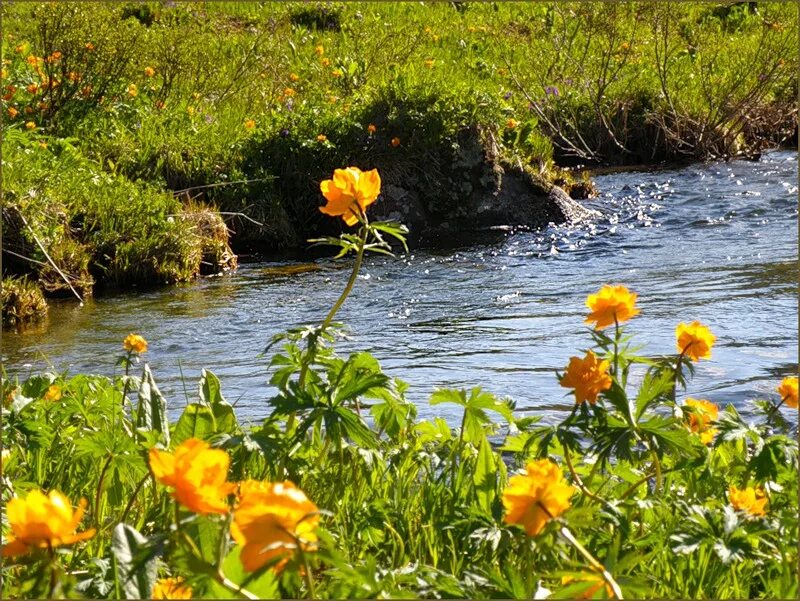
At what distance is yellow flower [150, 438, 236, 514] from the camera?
1.27 metres

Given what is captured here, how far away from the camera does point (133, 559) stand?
149cm

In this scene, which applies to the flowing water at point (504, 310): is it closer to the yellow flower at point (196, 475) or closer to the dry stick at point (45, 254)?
the dry stick at point (45, 254)

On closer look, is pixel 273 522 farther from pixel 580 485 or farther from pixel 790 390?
pixel 790 390

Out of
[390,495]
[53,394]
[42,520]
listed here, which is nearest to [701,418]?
[390,495]

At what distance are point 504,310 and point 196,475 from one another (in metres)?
5.23

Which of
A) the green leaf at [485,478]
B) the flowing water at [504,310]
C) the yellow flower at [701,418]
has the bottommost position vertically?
the flowing water at [504,310]

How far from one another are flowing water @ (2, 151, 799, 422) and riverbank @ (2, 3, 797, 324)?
0.53 metres

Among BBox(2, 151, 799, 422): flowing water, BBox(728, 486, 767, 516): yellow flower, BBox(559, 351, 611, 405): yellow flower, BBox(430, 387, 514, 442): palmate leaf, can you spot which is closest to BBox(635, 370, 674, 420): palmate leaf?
BBox(559, 351, 611, 405): yellow flower

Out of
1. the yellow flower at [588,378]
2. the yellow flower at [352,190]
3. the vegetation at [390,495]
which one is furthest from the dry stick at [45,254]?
the yellow flower at [588,378]

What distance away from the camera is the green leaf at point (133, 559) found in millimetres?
1484

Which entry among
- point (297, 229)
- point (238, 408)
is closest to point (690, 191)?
point (297, 229)

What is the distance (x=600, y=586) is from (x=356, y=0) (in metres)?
12.1

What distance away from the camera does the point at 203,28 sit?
39.5 ft

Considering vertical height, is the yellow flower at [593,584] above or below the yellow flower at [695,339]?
below
